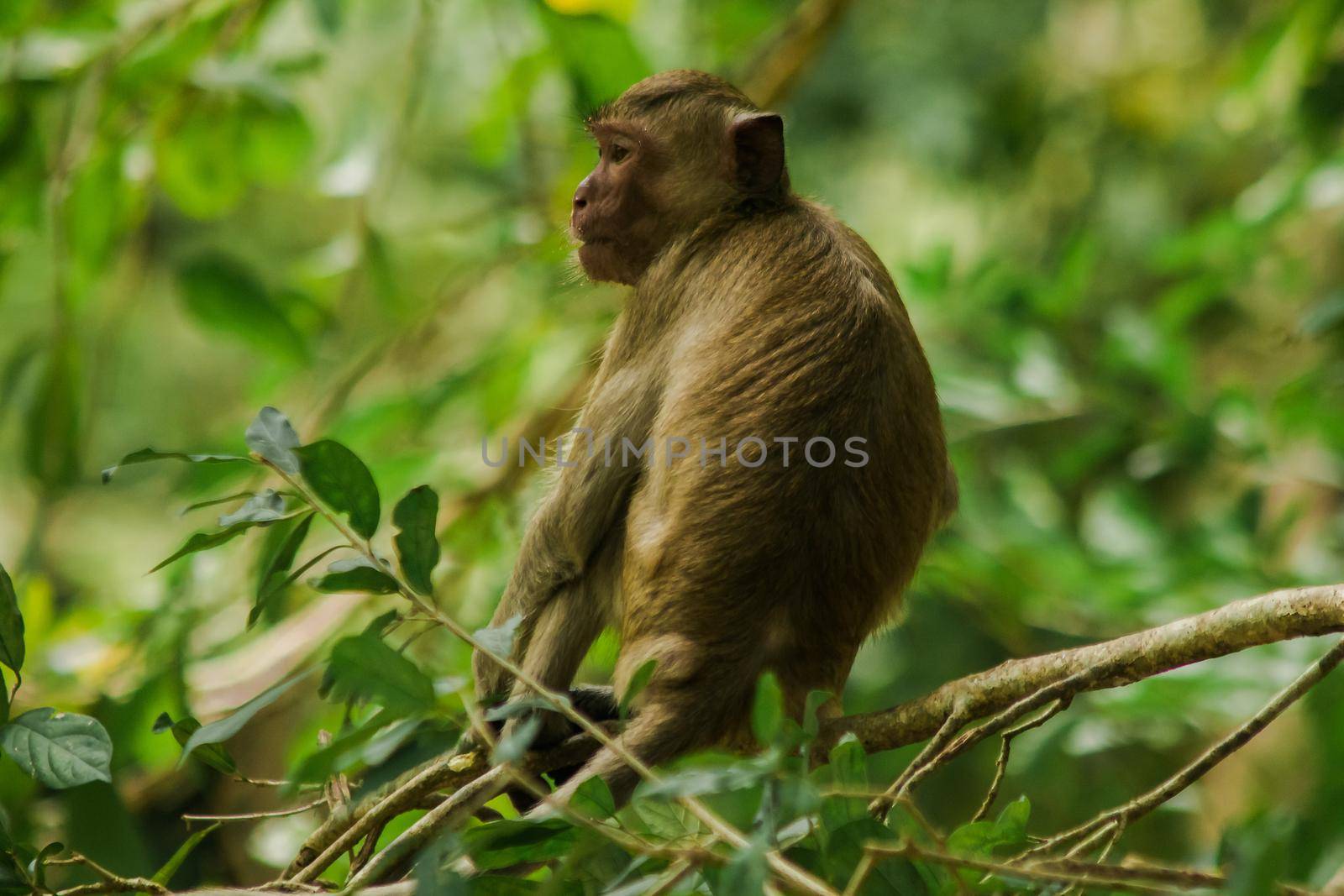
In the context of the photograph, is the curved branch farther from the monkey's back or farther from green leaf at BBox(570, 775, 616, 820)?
green leaf at BBox(570, 775, 616, 820)

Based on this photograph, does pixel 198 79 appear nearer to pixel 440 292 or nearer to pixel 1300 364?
pixel 440 292

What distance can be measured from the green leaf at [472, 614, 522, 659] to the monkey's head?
161cm

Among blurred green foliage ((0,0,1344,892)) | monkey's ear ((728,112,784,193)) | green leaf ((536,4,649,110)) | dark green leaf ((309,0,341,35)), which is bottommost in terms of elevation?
blurred green foliage ((0,0,1344,892))

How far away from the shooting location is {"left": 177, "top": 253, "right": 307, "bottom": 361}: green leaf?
14.3ft

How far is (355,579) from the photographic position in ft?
6.19

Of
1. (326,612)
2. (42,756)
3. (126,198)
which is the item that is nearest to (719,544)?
(42,756)

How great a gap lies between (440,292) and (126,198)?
1.26 meters

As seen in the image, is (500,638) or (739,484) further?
(739,484)

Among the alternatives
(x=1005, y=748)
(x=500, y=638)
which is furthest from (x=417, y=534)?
(x=1005, y=748)

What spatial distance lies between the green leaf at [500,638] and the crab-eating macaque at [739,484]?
52 centimetres

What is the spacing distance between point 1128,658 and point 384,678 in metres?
1.17

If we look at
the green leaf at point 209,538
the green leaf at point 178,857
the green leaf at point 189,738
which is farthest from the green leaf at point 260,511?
the green leaf at point 178,857

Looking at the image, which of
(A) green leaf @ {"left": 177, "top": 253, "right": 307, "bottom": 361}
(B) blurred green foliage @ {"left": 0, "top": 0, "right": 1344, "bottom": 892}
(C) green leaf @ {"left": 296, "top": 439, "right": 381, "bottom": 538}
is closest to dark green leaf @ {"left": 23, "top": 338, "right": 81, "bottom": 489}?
(B) blurred green foliage @ {"left": 0, "top": 0, "right": 1344, "bottom": 892}

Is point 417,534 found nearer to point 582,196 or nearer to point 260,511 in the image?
point 260,511
